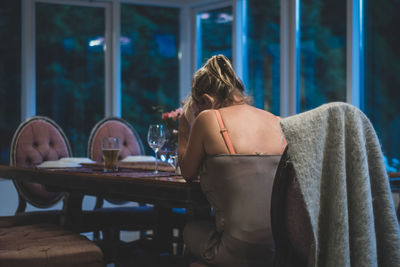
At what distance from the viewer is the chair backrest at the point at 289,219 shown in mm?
1315

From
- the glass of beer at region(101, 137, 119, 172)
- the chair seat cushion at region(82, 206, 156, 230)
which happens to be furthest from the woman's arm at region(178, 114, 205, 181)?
the chair seat cushion at region(82, 206, 156, 230)

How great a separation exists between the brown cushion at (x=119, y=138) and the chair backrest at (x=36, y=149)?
222mm

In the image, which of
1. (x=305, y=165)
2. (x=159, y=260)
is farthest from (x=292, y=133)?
(x=159, y=260)

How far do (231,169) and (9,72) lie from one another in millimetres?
3956

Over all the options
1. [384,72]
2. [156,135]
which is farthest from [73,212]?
[384,72]

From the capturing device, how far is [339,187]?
47.5 inches

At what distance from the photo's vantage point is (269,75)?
16.9 feet

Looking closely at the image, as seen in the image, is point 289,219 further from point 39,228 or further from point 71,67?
point 71,67

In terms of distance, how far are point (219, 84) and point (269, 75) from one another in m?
3.33

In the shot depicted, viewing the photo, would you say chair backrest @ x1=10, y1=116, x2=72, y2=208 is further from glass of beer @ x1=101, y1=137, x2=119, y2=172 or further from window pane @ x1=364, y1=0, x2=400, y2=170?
window pane @ x1=364, y1=0, x2=400, y2=170

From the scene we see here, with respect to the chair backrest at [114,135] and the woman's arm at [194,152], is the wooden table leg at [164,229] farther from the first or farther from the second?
the chair backrest at [114,135]

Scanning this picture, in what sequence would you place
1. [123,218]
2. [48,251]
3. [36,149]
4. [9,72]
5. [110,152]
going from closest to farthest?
[48,251] < [110,152] < [123,218] < [36,149] < [9,72]

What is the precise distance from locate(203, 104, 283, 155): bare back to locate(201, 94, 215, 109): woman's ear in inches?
5.6

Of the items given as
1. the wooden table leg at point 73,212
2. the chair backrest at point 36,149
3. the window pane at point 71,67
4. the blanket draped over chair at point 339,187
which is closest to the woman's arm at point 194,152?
the blanket draped over chair at point 339,187
